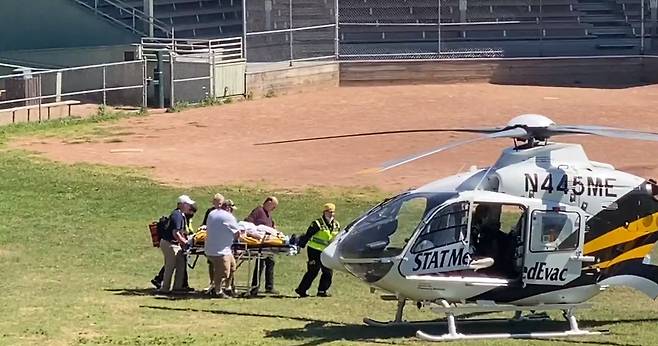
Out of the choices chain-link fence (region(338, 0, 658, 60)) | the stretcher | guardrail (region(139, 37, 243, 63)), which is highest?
chain-link fence (region(338, 0, 658, 60))

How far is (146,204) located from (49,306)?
8208 millimetres

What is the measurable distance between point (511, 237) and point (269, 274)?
4.34 m

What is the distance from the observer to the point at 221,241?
16219mm

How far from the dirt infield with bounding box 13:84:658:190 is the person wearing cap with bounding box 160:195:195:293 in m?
8.42

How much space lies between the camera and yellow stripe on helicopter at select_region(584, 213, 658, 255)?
45.8 ft

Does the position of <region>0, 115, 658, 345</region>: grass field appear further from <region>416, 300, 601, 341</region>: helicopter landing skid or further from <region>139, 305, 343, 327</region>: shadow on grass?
<region>416, 300, 601, 341</region>: helicopter landing skid

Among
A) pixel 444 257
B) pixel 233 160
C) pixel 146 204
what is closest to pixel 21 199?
pixel 146 204

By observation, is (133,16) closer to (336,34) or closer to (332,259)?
(336,34)

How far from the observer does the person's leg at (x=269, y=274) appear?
17094 mm

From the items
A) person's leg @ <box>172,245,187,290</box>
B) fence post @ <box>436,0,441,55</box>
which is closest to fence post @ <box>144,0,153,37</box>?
fence post @ <box>436,0,441,55</box>

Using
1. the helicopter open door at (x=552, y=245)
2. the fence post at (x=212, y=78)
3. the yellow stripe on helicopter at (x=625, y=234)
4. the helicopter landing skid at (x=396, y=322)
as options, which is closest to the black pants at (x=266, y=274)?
the helicopter landing skid at (x=396, y=322)

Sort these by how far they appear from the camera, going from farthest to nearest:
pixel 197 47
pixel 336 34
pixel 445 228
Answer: pixel 336 34, pixel 197 47, pixel 445 228

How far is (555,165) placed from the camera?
540 inches

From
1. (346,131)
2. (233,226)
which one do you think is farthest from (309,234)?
(346,131)
